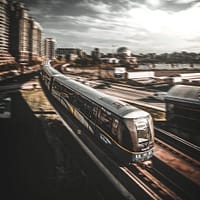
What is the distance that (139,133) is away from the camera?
10.9m

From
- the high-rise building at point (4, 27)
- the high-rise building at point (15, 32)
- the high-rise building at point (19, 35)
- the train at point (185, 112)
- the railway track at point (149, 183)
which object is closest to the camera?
the railway track at point (149, 183)

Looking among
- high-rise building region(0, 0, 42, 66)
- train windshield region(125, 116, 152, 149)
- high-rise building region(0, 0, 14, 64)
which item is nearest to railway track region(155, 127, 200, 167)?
train windshield region(125, 116, 152, 149)

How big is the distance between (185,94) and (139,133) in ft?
23.1

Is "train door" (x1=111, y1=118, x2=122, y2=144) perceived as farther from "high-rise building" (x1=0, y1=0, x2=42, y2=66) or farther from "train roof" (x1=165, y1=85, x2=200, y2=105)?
"high-rise building" (x1=0, y1=0, x2=42, y2=66)

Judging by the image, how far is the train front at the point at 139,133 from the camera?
35.2 feet

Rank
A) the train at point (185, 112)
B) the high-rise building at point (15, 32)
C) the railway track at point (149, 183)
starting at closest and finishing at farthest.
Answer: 1. the railway track at point (149, 183)
2. the train at point (185, 112)
3. the high-rise building at point (15, 32)

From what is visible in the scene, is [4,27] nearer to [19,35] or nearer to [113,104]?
[19,35]

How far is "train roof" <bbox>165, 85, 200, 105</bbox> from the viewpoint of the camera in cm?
1511

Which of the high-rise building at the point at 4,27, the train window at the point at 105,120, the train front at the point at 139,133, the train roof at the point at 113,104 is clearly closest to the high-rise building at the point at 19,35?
the high-rise building at the point at 4,27

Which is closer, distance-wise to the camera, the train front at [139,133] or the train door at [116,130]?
the train front at [139,133]

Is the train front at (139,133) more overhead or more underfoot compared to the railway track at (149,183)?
more overhead

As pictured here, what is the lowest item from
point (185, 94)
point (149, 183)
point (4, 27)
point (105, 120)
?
point (149, 183)

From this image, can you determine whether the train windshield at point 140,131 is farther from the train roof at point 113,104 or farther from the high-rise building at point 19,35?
the high-rise building at point 19,35

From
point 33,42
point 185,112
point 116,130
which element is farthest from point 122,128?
point 33,42
